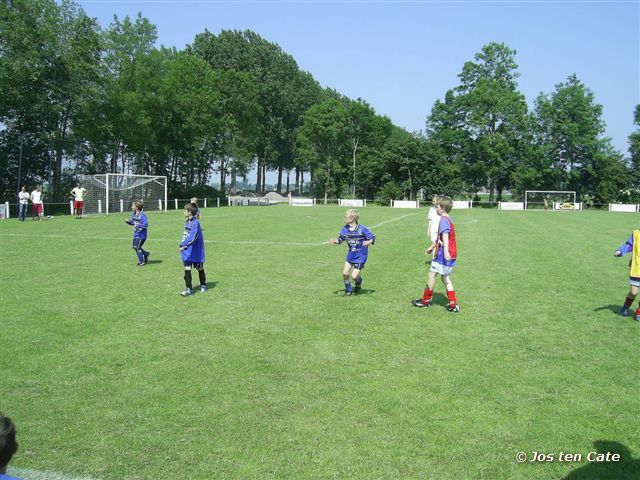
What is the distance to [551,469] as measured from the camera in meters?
4.03

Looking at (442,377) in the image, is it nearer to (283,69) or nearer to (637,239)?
(637,239)

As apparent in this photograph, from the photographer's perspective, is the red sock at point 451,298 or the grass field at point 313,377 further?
the red sock at point 451,298

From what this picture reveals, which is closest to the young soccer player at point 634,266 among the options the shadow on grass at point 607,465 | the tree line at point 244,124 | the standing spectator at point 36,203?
the shadow on grass at point 607,465

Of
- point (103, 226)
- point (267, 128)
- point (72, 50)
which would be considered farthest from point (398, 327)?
point (267, 128)

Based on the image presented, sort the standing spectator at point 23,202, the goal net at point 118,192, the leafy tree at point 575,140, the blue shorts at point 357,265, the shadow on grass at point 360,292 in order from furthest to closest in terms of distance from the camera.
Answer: the leafy tree at point 575,140
the goal net at point 118,192
the standing spectator at point 23,202
the shadow on grass at point 360,292
the blue shorts at point 357,265

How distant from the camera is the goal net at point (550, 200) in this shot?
61.0 meters

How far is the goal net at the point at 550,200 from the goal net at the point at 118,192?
4321 centimetres

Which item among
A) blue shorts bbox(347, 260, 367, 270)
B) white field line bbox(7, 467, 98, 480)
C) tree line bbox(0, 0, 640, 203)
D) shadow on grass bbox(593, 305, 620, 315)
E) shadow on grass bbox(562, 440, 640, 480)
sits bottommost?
white field line bbox(7, 467, 98, 480)

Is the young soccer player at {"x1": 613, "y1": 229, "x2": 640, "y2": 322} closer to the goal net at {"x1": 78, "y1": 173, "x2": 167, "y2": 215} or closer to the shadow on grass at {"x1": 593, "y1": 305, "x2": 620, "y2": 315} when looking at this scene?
the shadow on grass at {"x1": 593, "y1": 305, "x2": 620, "y2": 315}

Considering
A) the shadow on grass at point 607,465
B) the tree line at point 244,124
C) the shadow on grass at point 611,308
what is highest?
the tree line at point 244,124

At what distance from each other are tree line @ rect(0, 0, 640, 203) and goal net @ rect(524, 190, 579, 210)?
2.23 m

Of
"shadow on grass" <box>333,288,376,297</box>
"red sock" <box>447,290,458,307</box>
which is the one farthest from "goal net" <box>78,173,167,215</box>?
"red sock" <box>447,290,458,307</box>

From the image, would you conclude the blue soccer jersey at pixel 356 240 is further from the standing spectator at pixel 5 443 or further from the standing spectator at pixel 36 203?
the standing spectator at pixel 36 203

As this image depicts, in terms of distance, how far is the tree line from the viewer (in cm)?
4188
